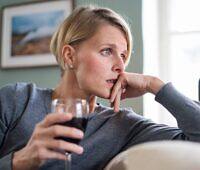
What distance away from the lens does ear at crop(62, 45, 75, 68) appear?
1402mm

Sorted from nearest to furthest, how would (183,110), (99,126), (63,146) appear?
1. (63,146)
2. (183,110)
3. (99,126)

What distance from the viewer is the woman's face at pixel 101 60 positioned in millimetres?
1317

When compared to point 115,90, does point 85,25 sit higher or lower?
higher

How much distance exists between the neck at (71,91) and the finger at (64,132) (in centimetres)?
58

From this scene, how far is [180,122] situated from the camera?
1248 mm

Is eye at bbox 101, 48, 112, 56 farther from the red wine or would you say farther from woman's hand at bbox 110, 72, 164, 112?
the red wine

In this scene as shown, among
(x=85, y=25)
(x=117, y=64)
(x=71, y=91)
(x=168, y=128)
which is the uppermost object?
(x=85, y=25)

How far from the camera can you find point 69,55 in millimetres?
1415

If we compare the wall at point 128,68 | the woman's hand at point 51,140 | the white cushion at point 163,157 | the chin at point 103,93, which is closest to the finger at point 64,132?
the woman's hand at point 51,140

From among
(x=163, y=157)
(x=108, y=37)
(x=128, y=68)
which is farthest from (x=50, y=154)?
(x=128, y=68)

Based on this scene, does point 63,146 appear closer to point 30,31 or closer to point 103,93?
point 103,93

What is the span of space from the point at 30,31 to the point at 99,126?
4.90ft

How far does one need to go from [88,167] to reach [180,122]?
0.35 metres

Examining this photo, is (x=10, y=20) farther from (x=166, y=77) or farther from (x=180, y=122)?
(x=180, y=122)
